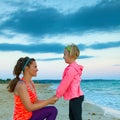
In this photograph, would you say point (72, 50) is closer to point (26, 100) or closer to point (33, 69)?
point (33, 69)

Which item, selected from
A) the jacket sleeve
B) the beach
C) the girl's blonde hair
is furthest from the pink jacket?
the beach

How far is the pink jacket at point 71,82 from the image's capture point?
21.1ft

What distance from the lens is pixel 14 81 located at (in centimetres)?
621

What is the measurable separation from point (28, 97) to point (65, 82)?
28.4 inches

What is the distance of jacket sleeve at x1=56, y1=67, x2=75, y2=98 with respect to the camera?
20.9 ft

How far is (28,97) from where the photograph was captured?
19.9 ft

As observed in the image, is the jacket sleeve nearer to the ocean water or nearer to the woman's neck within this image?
the woman's neck

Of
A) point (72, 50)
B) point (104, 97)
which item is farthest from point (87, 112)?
point (104, 97)

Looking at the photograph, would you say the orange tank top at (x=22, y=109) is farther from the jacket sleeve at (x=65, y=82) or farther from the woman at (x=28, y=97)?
the jacket sleeve at (x=65, y=82)

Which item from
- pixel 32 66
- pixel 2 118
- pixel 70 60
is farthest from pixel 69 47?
pixel 2 118

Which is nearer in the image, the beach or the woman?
the woman

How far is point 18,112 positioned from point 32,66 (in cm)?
78

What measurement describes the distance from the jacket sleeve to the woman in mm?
196

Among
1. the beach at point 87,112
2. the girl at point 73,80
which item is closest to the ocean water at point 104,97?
the beach at point 87,112
